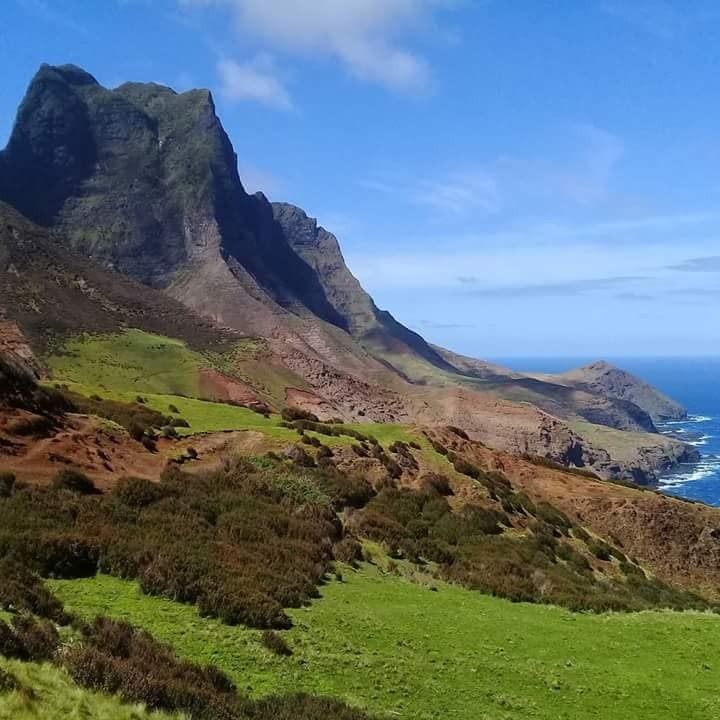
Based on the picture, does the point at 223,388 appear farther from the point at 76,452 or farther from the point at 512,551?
the point at 512,551

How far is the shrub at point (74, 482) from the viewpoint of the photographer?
1998 centimetres

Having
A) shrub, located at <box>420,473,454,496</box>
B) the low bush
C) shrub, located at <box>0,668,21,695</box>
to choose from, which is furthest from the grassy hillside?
shrub, located at <box>0,668,21,695</box>

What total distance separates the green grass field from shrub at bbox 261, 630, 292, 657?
4077 millimetres

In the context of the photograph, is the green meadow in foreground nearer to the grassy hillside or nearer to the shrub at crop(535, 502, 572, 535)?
the shrub at crop(535, 502, 572, 535)

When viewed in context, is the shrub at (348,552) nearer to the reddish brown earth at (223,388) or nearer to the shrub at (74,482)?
the shrub at (74,482)

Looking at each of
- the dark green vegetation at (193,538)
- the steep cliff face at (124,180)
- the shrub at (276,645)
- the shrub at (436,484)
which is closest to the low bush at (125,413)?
the dark green vegetation at (193,538)

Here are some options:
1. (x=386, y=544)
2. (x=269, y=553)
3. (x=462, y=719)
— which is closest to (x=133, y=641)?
(x=462, y=719)

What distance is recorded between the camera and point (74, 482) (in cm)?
2038

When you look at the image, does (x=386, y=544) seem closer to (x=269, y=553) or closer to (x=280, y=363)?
(x=269, y=553)

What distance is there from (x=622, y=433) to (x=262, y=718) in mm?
158350

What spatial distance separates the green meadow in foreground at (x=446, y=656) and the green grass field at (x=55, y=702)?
305cm

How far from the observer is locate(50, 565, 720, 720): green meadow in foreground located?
1245 centimetres

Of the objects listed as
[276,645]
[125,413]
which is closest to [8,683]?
[276,645]

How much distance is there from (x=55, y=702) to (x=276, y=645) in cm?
547
